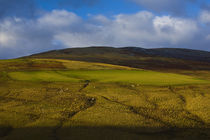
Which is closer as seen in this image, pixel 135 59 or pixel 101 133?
pixel 101 133

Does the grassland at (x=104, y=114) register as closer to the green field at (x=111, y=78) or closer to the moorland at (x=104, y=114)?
the moorland at (x=104, y=114)

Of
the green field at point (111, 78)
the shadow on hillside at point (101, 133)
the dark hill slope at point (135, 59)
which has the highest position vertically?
the dark hill slope at point (135, 59)

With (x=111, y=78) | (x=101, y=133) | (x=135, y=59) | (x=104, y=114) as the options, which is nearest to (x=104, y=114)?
(x=104, y=114)

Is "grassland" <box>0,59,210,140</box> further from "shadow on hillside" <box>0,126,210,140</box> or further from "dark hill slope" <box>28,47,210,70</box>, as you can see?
"dark hill slope" <box>28,47,210,70</box>

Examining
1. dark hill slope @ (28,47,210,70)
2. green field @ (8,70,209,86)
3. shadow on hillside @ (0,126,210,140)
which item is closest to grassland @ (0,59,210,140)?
shadow on hillside @ (0,126,210,140)

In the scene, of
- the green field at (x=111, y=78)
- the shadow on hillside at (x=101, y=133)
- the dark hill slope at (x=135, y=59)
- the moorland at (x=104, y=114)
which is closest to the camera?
the shadow on hillside at (x=101, y=133)

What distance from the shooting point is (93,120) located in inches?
348

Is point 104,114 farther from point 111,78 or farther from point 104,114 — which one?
point 111,78

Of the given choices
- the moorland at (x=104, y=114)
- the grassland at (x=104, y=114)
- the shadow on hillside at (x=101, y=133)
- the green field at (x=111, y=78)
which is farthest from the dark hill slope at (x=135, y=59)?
the shadow on hillside at (x=101, y=133)

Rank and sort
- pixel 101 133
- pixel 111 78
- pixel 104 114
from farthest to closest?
1. pixel 111 78
2. pixel 104 114
3. pixel 101 133

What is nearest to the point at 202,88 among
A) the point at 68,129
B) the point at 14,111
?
the point at 68,129

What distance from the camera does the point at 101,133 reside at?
747cm

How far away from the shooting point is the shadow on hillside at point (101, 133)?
7098mm

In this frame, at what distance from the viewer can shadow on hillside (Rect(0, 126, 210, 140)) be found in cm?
710
